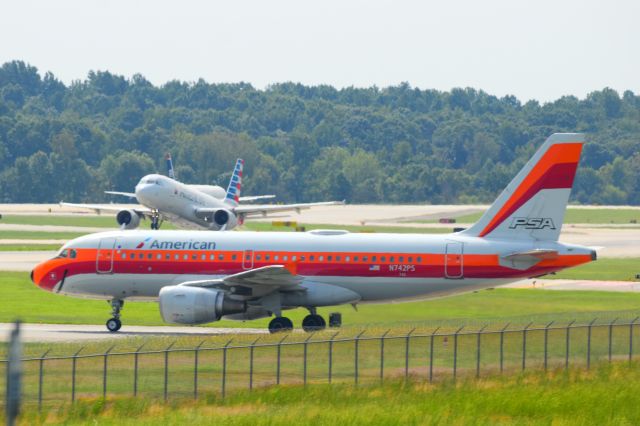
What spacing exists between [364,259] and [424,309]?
6.22m

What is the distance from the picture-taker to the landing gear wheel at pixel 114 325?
48.7 meters

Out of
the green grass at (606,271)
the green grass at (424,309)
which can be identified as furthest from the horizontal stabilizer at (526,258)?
the green grass at (606,271)

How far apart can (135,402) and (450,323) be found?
15.5m

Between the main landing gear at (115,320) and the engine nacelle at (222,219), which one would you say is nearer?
the main landing gear at (115,320)

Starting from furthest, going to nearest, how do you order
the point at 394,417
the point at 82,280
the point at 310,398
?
the point at 82,280 < the point at 310,398 < the point at 394,417

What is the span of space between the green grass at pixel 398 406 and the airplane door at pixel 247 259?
43.3 ft

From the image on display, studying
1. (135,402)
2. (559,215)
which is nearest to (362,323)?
(559,215)

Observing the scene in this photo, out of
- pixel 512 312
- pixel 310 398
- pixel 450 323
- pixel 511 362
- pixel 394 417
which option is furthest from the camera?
pixel 512 312

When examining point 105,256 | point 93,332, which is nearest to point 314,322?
point 105,256

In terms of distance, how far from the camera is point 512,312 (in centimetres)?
5306

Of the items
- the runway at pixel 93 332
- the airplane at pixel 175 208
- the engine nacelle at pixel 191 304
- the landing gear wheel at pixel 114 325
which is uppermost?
the airplane at pixel 175 208

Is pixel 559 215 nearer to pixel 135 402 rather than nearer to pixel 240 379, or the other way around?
pixel 240 379

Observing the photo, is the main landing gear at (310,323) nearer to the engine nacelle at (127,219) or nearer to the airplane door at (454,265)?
the airplane door at (454,265)

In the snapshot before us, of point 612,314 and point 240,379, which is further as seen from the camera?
point 612,314
